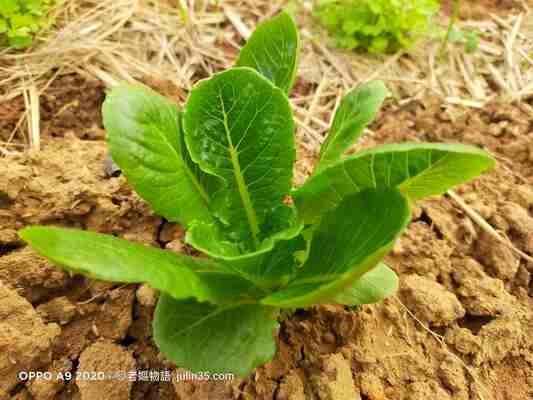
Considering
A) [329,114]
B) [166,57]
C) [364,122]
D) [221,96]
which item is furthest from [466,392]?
[166,57]

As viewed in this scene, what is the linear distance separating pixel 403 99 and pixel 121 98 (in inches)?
64.0

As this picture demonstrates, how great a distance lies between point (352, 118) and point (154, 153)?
0.48 metres

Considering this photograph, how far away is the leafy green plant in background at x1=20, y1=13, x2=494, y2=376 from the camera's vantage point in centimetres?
110

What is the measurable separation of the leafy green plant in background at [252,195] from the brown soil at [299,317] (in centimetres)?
19

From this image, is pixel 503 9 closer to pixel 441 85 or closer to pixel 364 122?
pixel 441 85

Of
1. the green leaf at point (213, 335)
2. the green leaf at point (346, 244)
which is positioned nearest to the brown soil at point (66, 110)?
the green leaf at point (213, 335)

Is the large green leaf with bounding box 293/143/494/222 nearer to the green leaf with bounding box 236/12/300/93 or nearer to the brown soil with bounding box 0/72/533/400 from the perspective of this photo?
the green leaf with bounding box 236/12/300/93

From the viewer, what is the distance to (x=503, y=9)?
3145 mm

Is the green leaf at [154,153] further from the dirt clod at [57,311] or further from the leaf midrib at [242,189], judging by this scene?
the dirt clod at [57,311]

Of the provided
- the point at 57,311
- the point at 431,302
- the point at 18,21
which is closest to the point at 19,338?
the point at 57,311

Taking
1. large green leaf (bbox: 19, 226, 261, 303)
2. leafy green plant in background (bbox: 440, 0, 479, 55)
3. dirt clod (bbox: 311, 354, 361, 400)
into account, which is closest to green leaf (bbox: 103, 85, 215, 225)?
large green leaf (bbox: 19, 226, 261, 303)

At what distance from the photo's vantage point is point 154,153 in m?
1.26

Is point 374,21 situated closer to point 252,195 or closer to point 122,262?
point 252,195

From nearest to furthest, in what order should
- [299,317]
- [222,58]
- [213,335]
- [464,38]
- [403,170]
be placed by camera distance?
[403,170], [213,335], [299,317], [222,58], [464,38]
